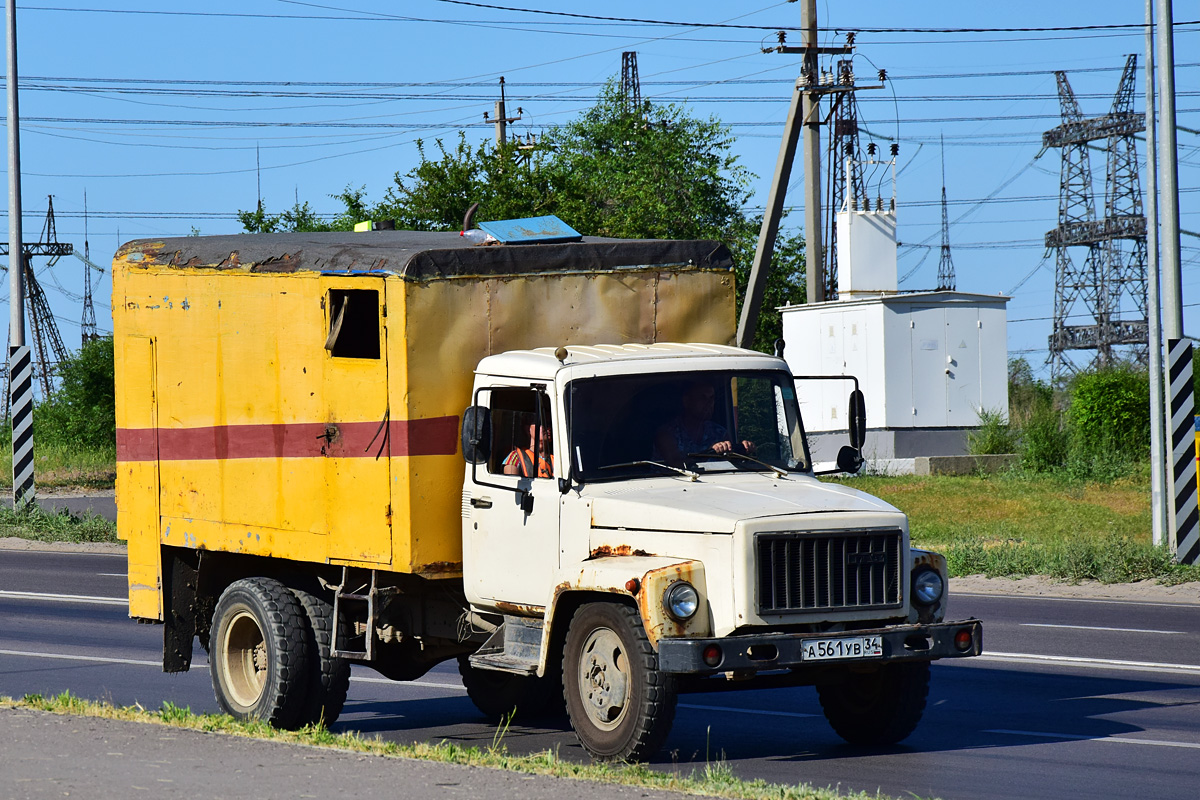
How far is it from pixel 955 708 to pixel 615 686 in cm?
338

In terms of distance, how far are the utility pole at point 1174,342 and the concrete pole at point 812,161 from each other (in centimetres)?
1107

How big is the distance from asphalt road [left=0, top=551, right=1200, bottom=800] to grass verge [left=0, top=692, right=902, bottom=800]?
0.70 metres

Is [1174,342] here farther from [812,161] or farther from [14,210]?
[14,210]

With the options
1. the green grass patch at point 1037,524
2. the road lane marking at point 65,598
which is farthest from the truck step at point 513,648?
the green grass patch at point 1037,524

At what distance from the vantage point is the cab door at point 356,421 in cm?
916

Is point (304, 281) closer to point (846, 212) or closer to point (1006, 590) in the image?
point (1006, 590)

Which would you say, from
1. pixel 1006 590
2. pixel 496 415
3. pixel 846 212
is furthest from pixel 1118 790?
pixel 846 212

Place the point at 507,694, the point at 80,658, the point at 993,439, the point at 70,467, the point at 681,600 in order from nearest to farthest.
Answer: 1. the point at 681,600
2. the point at 507,694
3. the point at 80,658
4. the point at 993,439
5. the point at 70,467

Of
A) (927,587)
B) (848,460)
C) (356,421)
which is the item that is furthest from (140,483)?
(927,587)

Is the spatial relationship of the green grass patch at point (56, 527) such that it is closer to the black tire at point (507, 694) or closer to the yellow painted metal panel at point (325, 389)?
the yellow painted metal panel at point (325, 389)

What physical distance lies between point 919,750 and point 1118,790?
150cm

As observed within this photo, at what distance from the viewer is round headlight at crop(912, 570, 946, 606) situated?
8633 millimetres

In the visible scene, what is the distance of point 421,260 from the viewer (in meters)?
9.09

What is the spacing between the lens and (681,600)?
8.01 m
